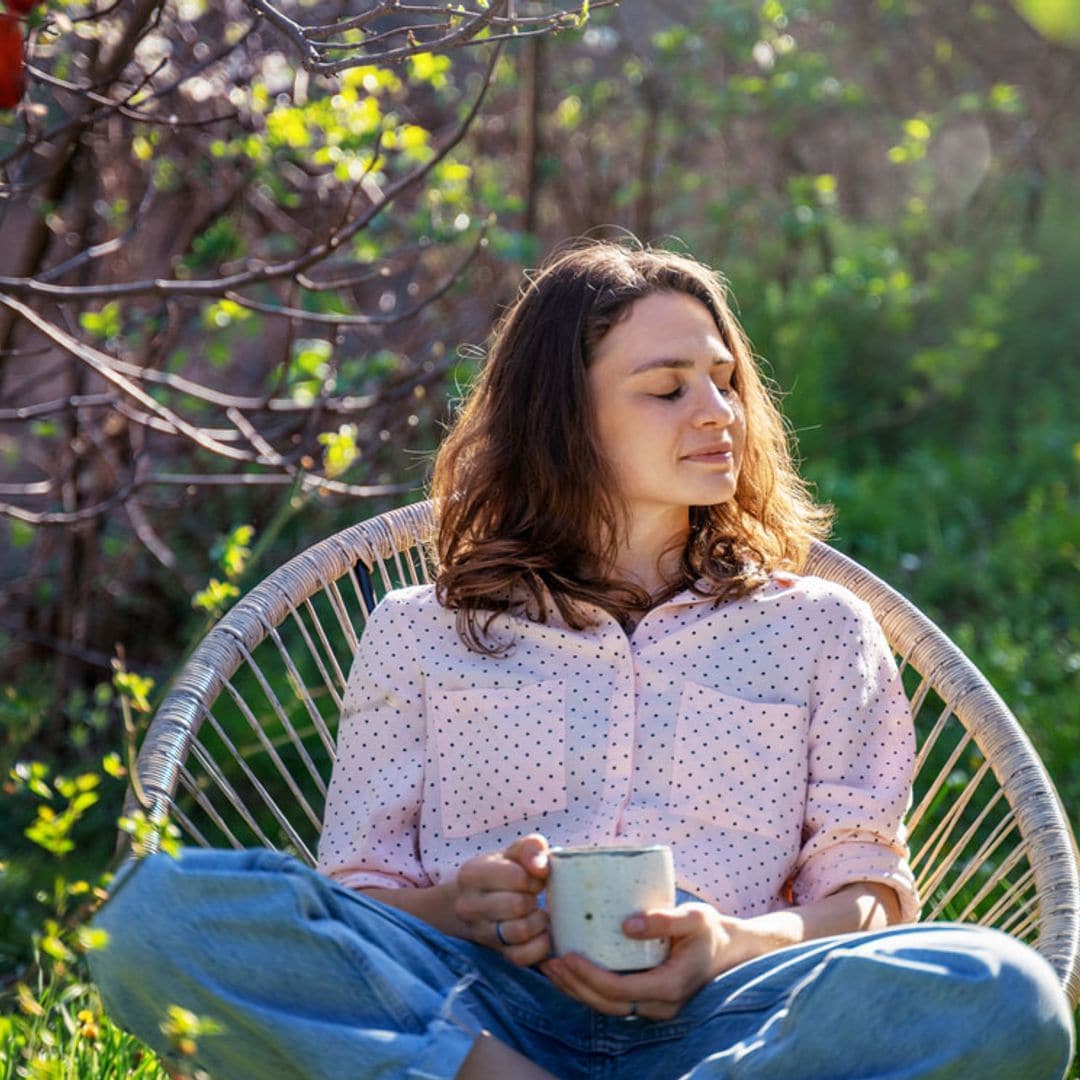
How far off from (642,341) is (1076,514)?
2131mm

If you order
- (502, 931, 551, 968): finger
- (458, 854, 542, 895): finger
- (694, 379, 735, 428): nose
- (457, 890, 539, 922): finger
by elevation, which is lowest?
(502, 931, 551, 968): finger

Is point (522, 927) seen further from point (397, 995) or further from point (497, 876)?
point (397, 995)

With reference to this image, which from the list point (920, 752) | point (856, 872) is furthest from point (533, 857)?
point (920, 752)

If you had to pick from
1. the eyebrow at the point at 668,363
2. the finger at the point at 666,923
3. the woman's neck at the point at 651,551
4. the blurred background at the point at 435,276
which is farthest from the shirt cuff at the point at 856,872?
the blurred background at the point at 435,276

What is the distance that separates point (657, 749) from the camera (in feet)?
5.78

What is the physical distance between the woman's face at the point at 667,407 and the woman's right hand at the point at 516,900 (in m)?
0.52

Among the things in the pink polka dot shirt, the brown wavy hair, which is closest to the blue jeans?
the pink polka dot shirt

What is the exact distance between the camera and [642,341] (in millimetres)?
1888

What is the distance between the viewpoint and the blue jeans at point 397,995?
128 cm

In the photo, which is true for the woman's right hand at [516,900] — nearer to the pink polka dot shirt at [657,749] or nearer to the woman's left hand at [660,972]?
the woman's left hand at [660,972]

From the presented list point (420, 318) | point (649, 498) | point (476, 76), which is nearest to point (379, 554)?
point (649, 498)

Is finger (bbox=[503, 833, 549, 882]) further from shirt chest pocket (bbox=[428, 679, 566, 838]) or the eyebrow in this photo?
the eyebrow

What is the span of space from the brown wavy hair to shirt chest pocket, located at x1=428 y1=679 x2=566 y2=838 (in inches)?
3.1

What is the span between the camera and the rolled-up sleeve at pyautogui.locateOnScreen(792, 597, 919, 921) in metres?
1.67
